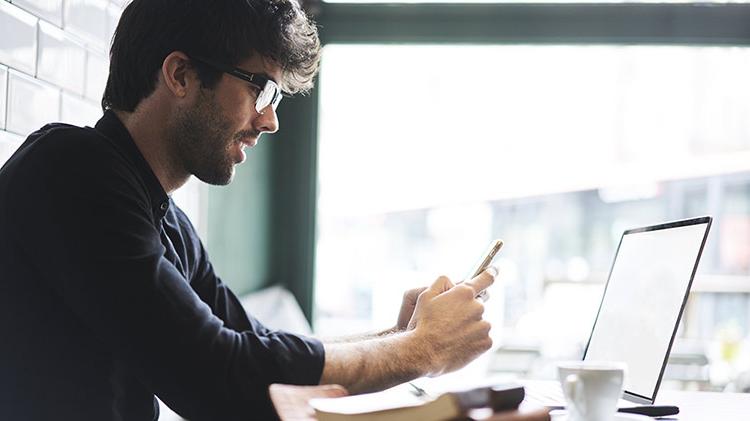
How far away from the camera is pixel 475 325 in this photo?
4.73ft

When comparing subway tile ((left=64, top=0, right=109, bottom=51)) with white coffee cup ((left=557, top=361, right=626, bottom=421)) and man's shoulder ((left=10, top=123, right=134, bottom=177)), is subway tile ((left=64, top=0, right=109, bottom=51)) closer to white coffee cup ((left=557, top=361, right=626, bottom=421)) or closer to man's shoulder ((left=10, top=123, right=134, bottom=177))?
man's shoulder ((left=10, top=123, right=134, bottom=177))

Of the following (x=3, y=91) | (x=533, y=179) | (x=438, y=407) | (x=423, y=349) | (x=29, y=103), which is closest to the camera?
(x=438, y=407)

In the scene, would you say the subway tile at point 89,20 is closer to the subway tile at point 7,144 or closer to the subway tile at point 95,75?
the subway tile at point 95,75

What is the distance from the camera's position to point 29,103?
1.67 m

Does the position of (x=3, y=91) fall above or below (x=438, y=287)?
above

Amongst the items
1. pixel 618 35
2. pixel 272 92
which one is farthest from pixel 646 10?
pixel 272 92

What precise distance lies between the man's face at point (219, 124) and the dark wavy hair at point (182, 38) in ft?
0.08

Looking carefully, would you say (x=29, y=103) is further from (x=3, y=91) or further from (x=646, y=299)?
(x=646, y=299)

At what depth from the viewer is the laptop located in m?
1.53

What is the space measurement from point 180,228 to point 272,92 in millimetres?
331

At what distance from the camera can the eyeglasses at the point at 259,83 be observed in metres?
1.67

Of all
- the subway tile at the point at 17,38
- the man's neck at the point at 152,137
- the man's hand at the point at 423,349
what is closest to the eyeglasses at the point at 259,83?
the man's neck at the point at 152,137

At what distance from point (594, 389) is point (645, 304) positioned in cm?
62

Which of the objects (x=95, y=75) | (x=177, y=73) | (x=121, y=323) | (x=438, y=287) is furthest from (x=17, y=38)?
(x=438, y=287)
